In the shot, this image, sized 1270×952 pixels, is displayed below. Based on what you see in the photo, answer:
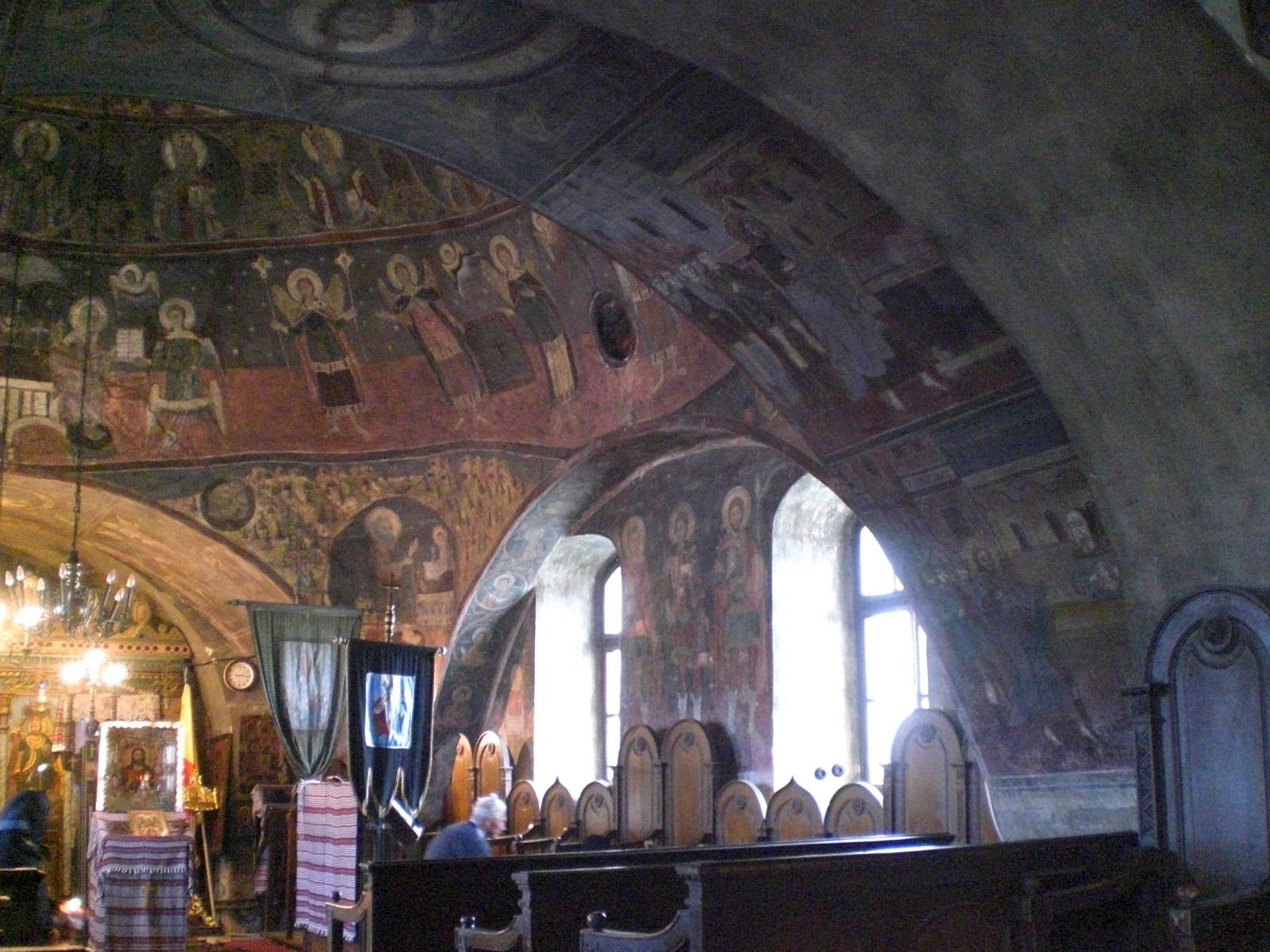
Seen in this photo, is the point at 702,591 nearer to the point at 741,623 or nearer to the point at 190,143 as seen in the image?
the point at 741,623

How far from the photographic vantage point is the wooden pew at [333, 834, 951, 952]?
302 inches

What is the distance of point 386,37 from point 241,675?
1220 centimetres

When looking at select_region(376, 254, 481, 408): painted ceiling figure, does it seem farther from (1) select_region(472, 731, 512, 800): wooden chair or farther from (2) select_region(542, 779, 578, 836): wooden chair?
(2) select_region(542, 779, 578, 836): wooden chair

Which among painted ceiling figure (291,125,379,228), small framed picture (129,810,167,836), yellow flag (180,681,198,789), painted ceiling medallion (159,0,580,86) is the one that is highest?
painted ceiling figure (291,125,379,228)

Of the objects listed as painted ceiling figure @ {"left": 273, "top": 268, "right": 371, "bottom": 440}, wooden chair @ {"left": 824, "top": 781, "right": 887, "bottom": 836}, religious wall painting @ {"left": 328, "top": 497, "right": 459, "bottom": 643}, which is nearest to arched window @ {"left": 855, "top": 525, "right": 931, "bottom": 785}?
wooden chair @ {"left": 824, "top": 781, "right": 887, "bottom": 836}

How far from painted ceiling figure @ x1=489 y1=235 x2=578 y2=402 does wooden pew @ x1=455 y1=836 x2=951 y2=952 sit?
6684mm

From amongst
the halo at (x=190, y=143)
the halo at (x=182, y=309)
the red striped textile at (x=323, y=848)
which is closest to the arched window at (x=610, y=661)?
the red striped textile at (x=323, y=848)

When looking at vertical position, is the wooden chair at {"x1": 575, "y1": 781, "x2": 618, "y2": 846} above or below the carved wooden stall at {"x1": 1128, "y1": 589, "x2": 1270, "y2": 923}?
below

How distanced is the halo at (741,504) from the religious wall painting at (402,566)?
11.5ft

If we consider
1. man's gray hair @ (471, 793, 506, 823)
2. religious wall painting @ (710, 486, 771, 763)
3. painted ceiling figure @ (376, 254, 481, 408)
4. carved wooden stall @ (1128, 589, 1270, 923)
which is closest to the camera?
carved wooden stall @ (1128, 589, 1270, 923)

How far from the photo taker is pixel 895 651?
12.7 metres

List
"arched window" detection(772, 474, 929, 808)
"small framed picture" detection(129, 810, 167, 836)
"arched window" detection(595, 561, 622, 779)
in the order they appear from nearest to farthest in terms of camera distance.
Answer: "arched window" detection(772, 474, 929, 808) < "arched window" detection(595, 561, 622, 779) < "small framed picture" detection(129, 810, 167, 836)

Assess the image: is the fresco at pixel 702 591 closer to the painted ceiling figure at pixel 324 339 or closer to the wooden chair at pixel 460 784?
the wooden chair at pixel 460 784

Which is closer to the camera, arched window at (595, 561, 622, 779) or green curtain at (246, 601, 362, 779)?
green curtain at (246, 601, 362, 779)
